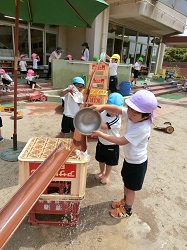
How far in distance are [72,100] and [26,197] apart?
2415 millimetres

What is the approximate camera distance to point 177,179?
3367mm

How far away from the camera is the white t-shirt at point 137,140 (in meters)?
1.94

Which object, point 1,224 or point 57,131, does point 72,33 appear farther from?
point 1,224

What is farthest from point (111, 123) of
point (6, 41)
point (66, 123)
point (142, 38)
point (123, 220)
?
point (142, 38)

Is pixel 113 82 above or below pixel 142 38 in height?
below

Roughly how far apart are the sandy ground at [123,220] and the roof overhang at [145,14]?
8281 millimetres

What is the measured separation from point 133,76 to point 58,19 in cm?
824

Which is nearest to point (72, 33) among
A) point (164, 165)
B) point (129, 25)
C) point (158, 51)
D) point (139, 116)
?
point (129, 25)

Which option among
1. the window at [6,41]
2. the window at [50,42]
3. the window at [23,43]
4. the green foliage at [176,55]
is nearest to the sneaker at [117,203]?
the window at [6,41]

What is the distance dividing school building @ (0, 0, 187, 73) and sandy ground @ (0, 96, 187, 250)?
24.6ft

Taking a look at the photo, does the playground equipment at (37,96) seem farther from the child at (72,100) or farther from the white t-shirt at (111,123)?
the white t-shirt at (111,123)

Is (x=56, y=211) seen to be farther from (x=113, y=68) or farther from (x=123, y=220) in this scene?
(x=113, y=68)

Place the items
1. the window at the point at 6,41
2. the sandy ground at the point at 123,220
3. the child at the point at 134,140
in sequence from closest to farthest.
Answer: the child at the point at 134,140 → the sandy ground at the point at 123,220 → the window at the point at 6,41

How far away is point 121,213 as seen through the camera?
2387mm
